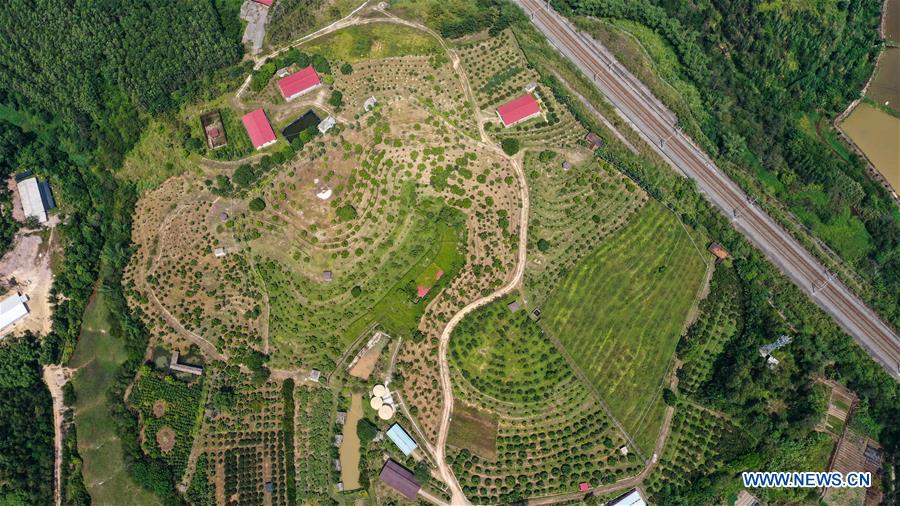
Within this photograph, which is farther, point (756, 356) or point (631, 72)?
point (631, 72)

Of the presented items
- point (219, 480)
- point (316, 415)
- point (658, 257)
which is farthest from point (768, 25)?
point (219, 480)

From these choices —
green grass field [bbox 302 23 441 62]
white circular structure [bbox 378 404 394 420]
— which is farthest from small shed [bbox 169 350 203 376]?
green grass field [bbox 302 23 441 62]

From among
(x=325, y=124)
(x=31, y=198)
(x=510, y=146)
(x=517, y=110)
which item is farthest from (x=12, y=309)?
(x=517, y=110)

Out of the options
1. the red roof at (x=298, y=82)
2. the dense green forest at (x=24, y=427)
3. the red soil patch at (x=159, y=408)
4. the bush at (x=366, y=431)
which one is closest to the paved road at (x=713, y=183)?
the red roof at (x=298, y=82)

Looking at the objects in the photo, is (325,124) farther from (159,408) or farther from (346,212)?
(159,408)

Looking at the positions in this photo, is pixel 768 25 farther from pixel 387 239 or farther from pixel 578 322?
pixel 387 239

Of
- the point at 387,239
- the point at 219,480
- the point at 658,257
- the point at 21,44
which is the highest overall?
the point at 21,44
